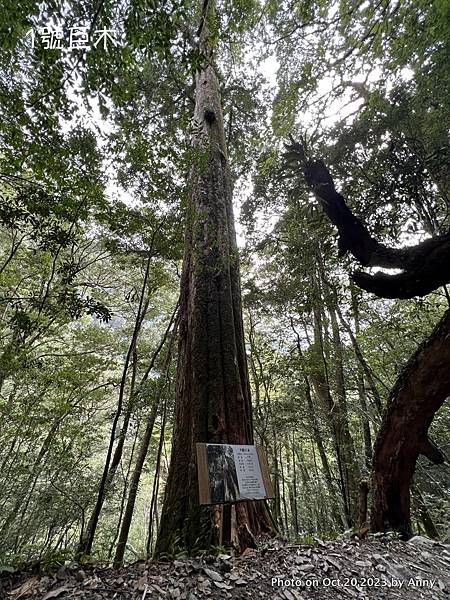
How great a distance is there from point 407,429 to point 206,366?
2116mm

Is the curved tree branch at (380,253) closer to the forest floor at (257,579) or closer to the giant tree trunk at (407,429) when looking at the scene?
the giant tree trunk at (407,429)

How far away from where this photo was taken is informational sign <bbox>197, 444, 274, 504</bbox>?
1498mm

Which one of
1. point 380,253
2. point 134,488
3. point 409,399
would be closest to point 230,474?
point 409,399

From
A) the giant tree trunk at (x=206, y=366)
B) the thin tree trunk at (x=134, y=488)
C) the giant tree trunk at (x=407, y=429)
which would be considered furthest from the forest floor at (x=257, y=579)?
the thin tree trunk at (x=134, y=488)

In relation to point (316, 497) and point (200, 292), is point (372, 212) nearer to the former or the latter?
point (200, 292)

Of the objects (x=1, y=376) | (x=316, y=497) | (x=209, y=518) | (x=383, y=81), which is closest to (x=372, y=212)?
(x=383, y=81)

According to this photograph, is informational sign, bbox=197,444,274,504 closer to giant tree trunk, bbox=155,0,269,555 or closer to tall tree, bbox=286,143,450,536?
giant tree trunk, bbox=155,0,269,555

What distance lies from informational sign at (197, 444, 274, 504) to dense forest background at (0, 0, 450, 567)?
0.84 meters

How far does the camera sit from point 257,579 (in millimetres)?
1358

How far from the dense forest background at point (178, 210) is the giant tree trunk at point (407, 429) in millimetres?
849

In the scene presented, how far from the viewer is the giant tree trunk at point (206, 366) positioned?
184cm

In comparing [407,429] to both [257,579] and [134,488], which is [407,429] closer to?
[257,579]

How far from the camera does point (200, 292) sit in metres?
2.73

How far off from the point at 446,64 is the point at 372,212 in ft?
4.96
